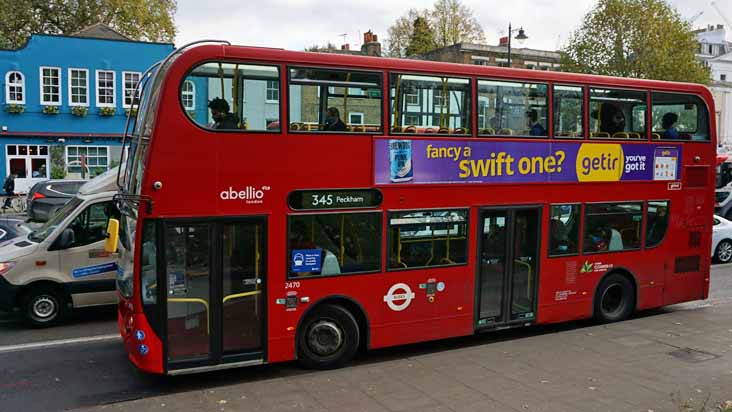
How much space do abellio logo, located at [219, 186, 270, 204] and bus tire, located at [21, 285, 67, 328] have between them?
4.92 m

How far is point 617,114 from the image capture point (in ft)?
36.4

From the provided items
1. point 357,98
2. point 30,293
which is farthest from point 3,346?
point 357,98

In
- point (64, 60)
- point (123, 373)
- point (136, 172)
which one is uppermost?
point (64, 60)

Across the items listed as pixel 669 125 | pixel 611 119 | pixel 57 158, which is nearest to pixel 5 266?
pixel 611 119

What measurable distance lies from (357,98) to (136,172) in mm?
3078

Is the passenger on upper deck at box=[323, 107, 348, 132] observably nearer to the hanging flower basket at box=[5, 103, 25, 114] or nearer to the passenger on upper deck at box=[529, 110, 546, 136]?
the passenger on upper deck at box=[529, 110, 546, 136]

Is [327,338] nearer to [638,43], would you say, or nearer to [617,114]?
[617,114]

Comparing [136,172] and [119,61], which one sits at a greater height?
[119,61]

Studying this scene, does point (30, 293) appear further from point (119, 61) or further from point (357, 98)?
point (119, 61)

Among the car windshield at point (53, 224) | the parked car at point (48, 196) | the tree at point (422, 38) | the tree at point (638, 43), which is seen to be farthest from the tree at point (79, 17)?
the car windshield at point (53, 224)

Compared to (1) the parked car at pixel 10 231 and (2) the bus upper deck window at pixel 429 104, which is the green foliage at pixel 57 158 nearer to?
(1) the parked car at pixel 10 231

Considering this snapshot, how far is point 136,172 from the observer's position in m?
7.96

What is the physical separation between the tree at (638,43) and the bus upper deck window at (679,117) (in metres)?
27.4

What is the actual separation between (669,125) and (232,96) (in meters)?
8.26
